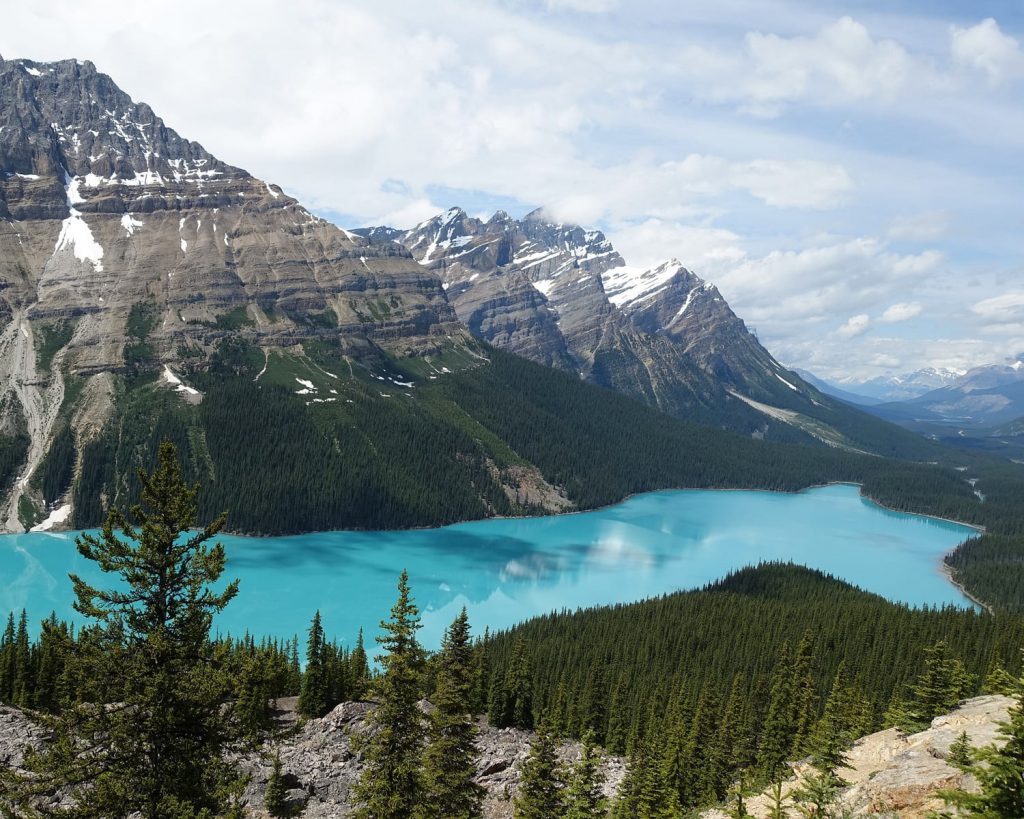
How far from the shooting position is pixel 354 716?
171 ft

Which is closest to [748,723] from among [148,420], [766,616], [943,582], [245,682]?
[766,616]

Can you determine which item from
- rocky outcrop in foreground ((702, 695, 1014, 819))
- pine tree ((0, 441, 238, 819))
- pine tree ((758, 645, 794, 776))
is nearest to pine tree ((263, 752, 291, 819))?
rocky outcrop in foreground ((702, 695, 1014, 819))

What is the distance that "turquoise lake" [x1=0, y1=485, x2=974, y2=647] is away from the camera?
116625 mm

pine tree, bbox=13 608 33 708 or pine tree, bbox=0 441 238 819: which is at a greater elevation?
pine tree, bbox=0 441 238 819

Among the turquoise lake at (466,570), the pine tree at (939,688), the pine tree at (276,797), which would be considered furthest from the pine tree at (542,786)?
the turquoise lake at (466,570)

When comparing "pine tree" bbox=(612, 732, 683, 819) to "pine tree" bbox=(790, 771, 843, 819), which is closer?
"pine tree" bbox=(790, 771, 843, 819)

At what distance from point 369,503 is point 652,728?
136 m

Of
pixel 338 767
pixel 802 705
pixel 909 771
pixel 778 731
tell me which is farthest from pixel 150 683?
pixel 802 705

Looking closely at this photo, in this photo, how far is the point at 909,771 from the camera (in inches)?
815

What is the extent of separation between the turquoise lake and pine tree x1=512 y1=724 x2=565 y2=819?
248 ft

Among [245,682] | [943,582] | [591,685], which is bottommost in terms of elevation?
[943,582]

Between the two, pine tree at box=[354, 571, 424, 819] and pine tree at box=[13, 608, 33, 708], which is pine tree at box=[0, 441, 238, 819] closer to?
pine tree at box=[354, 571, 424, 819]

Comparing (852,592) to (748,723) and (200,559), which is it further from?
(200,559)

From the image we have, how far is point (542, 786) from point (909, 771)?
50.7 feet
